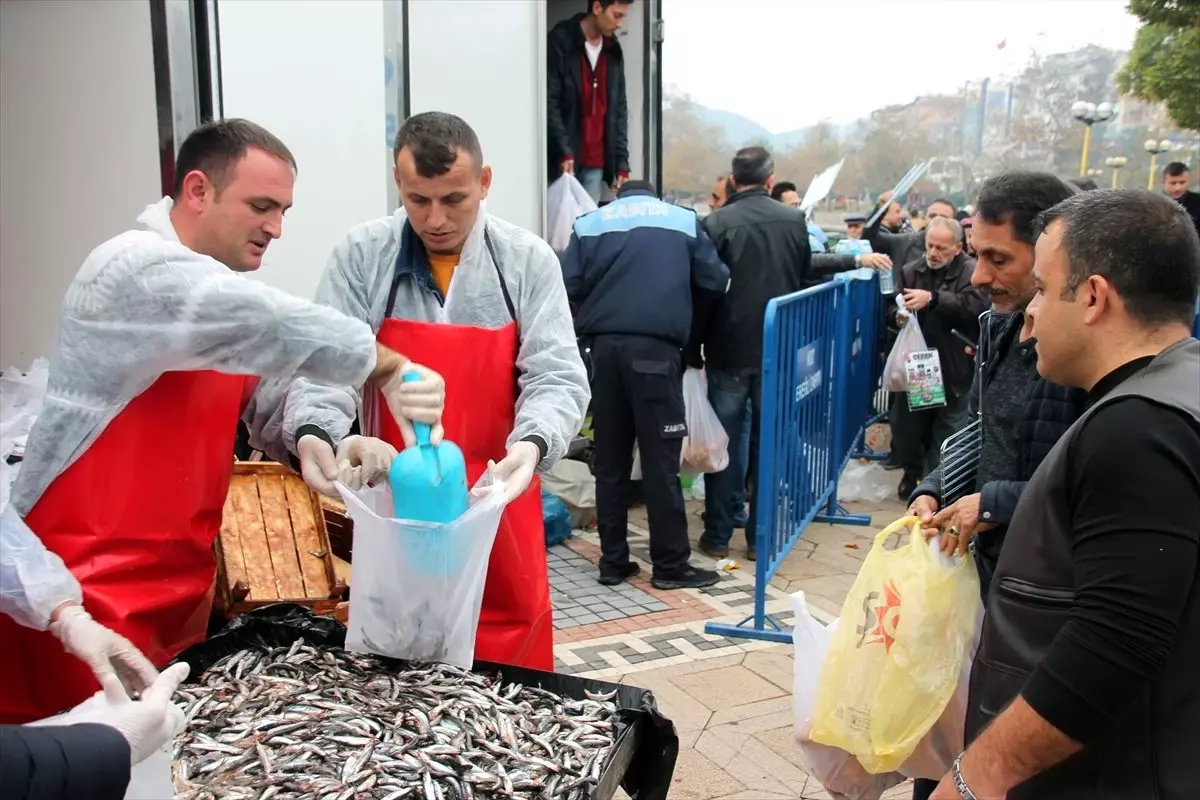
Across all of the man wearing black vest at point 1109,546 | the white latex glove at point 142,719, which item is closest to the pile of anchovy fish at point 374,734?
the white latex glove at point 142,719

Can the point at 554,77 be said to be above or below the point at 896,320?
above

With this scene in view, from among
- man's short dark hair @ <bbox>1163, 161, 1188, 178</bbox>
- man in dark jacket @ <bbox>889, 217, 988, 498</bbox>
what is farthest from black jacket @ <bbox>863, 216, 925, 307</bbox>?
man's short dark hair @ <bbox>1163, 161, 1188, 178</bbox>

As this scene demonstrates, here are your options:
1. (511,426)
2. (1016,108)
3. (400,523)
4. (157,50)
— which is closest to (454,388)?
(511,426)

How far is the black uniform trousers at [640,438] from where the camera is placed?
561 cm

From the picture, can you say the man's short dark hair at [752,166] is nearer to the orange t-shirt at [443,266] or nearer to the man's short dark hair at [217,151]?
the orange t-shirt at [443,266]

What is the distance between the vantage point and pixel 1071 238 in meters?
1.73

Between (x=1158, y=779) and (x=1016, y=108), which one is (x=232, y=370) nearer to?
(x=1158, y=779)

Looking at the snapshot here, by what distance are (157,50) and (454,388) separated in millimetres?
2244

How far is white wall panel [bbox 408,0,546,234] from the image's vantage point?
507cm

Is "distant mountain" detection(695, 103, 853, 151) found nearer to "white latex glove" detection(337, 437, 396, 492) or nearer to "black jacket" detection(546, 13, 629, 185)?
"black jacket" detection(546, 13, 629, 185)

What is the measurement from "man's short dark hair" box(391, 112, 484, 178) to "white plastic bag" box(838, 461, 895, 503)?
19.0 ft

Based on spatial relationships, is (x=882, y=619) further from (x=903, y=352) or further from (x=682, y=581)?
(x=903, y=352)

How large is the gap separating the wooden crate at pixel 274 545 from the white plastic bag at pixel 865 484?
497 cm

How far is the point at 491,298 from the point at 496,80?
10.4 ft
